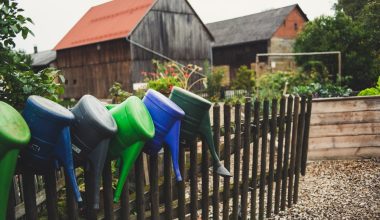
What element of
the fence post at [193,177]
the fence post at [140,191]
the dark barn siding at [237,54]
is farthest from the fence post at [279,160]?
the dark barn siding at [237,54]

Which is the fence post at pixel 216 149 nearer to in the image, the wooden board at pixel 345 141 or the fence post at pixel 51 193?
the fence post at pixel 51 193

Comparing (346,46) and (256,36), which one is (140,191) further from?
(256,36)

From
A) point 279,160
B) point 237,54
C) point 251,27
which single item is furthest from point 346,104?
point 251,27

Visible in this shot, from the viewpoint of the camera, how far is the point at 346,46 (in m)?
17.9

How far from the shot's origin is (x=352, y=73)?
57.6 feet

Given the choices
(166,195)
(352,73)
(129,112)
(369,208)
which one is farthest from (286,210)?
(352,73)

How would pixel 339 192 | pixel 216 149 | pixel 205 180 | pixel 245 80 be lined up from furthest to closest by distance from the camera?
pixel 245 80 < pixel 339 192 < pixel 216 149 < pixel 205 180

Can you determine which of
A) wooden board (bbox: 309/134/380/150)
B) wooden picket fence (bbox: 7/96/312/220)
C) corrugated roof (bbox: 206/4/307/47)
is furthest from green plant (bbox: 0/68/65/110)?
corrugated roof (bbox: 206/4/307/47)

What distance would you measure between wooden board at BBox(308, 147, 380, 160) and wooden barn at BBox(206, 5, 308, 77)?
2448cm

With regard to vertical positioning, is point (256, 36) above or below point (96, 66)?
above

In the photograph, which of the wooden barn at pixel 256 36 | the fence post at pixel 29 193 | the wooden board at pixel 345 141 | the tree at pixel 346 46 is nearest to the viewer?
the fence post at pixel 29 193

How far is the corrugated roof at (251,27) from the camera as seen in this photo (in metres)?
30.4

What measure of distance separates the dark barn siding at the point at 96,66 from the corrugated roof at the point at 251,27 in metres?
12.1

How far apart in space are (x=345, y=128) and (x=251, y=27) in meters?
27.7
